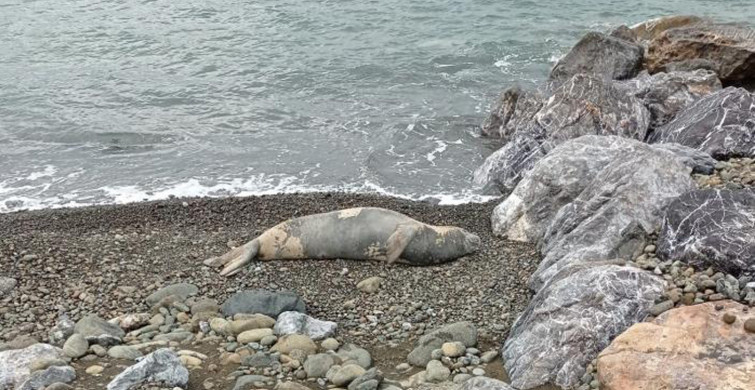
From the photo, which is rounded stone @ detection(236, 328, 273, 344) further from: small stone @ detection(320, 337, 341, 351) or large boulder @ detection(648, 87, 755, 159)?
large boulder @ detection(648, 87, 755, 159)

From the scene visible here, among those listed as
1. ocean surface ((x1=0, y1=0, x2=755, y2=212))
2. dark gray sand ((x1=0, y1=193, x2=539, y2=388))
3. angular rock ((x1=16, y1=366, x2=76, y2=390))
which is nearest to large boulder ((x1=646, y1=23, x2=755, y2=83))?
ocean surface ((x1=0, y1=0, x2=755, y2=212))

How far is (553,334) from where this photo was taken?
648 centimetres

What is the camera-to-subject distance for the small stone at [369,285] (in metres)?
8.48

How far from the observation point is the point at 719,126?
11086 mm

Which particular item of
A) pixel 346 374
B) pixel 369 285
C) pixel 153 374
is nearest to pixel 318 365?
pixel 346 374

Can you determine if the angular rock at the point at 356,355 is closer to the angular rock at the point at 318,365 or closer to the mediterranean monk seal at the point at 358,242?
the angular rock at the point at 318,365

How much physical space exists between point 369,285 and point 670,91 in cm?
732

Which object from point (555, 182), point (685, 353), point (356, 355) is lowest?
point (356, 355)

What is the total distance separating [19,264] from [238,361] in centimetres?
365

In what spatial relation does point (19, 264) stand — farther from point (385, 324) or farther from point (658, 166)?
point (658, 166)

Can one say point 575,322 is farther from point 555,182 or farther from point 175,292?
point 175,292

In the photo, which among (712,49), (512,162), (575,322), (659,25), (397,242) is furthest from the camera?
(659,25)

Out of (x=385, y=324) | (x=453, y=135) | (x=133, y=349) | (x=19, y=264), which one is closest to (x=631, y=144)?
(x=385, y=324)

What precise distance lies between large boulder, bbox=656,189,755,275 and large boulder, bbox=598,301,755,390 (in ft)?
2.76
